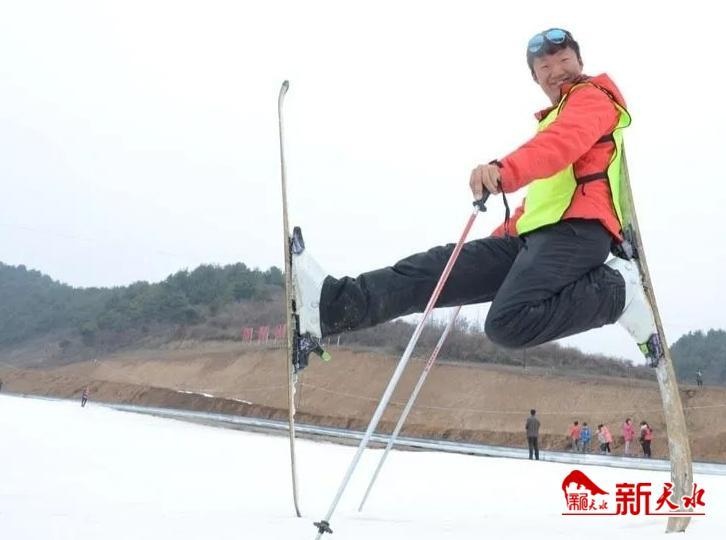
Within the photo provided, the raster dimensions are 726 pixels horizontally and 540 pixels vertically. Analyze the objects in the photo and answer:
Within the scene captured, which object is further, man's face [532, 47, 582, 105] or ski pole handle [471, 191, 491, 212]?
man's face [532, 47, 582, 105]

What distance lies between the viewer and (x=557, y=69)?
3008 mm

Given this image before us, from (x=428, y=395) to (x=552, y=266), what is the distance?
117 feet

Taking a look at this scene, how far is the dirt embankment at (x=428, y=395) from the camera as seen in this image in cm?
2978

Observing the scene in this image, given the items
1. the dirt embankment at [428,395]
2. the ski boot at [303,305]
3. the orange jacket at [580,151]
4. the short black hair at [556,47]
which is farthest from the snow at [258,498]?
the dirt embankment at [428,395]

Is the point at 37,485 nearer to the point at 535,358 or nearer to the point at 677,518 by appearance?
the point at 677,518

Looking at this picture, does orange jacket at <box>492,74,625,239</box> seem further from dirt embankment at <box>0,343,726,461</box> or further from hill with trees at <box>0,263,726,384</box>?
hill with trees at <box>0,263,726,384</box>

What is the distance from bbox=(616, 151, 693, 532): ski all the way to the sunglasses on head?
612 millimetres

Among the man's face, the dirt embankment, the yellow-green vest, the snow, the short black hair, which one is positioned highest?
the short black hair

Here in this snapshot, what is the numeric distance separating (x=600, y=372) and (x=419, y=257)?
40308 millimetres

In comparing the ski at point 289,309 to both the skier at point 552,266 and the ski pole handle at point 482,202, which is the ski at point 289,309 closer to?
the skier at point 552,266

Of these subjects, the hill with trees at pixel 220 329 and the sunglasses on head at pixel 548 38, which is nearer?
the sunglasses on head at pixel 548 38

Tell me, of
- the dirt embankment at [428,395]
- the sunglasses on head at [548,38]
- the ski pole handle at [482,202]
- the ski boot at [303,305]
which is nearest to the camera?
the ski pole handle at [482,202]

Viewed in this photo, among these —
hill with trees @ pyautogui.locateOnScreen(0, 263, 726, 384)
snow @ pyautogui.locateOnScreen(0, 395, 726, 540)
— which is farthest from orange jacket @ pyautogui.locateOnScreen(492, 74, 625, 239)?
hill with trees @ pyautogui.locateOnScreen(0, 263, 726, 384)

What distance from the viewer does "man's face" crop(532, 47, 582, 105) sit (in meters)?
3.00
